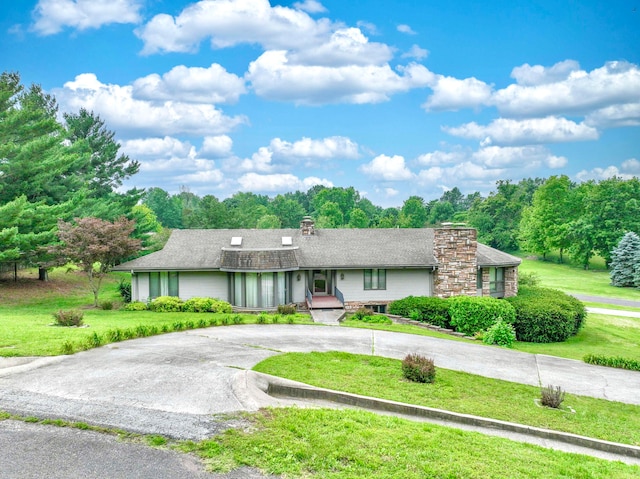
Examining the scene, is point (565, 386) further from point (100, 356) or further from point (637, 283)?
point (637, 283)

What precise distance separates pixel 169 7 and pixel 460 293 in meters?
24.9

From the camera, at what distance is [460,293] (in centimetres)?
2542

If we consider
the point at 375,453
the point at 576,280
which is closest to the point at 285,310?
the point at 375,453

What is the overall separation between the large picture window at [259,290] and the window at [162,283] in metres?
3.60

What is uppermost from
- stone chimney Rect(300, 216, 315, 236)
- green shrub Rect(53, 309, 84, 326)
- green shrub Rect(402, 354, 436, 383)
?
stone chimney Rect(300, 216, 315, 236)

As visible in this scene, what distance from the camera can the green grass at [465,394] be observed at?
952 cm

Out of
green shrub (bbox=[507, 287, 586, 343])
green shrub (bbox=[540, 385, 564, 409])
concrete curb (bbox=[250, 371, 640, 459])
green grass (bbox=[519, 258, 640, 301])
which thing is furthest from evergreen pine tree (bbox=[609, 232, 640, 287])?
concrete curb (bbox=[250, 371, 640, 459])

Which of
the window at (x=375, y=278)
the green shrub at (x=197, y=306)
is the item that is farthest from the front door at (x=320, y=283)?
the green shrub at (x=197, y=306)

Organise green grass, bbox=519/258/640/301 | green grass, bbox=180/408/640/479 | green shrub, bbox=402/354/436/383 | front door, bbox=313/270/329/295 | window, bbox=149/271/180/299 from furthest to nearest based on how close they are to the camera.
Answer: green grass, bbox=519/258/640/301
front door, bbox=313/270/329/295
window, bbox=149/271/180/299
green shrub, bbox=402/354/436/383
green grass, bbox=180/408/640/479

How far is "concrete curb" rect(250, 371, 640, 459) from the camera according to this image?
28.6 feet

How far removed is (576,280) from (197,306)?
143 feet

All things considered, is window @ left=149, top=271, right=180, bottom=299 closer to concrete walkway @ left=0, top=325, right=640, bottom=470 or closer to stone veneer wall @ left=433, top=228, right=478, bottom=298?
concrete walkway @ left=0, top=325, right=640, bottom=470

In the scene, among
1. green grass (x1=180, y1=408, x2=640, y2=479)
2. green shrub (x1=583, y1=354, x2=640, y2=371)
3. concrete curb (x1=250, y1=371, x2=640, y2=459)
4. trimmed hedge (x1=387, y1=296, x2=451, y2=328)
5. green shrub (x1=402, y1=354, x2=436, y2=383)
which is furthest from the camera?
trimmed hedge (x1=387, y1=296, x2=451, y2=328)

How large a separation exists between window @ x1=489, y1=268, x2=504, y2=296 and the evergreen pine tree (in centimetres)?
2810
